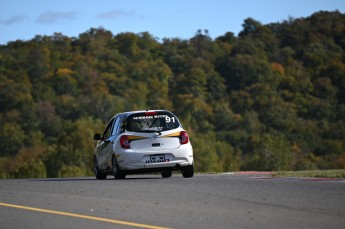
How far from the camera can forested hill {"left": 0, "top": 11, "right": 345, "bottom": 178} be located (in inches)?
4739

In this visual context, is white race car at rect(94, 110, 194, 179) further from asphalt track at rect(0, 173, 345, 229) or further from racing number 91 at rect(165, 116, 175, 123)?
asphalt track at rect(0, 173, 345, 229)

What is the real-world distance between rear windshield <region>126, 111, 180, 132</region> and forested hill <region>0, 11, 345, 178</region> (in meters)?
77.2

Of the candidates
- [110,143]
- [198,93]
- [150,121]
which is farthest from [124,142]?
[198,93]

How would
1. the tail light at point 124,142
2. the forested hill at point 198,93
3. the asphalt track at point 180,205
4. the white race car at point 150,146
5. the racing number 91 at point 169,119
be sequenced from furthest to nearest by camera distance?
1. the forested hill at point 198,93
2. the racing number 91 at point 169,119
3. the tail light at point 124,142
4. the white race car at point 150,146
5. the asphalt track at point 180,205

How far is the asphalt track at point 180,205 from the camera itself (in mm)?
13336

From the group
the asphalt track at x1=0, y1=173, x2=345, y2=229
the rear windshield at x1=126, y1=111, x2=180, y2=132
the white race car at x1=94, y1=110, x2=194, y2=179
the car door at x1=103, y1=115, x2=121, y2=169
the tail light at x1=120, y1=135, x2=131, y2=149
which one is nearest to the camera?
the asphalt track at x1=0, y1=173, x2=345, y2=229

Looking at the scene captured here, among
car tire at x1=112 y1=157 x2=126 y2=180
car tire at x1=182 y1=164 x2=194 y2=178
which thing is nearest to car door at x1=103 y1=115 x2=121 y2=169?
car tire at x1=112 y1=157 x2=126 y2=180

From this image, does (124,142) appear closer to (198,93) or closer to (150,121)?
(150,121)

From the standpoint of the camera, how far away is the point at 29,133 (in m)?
135

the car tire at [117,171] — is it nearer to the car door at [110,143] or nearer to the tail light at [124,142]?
the car door at [110,143]

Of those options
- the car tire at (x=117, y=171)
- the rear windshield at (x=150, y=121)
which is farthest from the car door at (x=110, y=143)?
the rear windshield at (x=150, y=121)

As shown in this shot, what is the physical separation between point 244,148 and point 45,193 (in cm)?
11834

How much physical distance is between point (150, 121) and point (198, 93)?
13154 cm

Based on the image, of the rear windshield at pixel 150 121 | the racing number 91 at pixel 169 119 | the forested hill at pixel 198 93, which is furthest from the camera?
the forested hill at pixel 198 93
